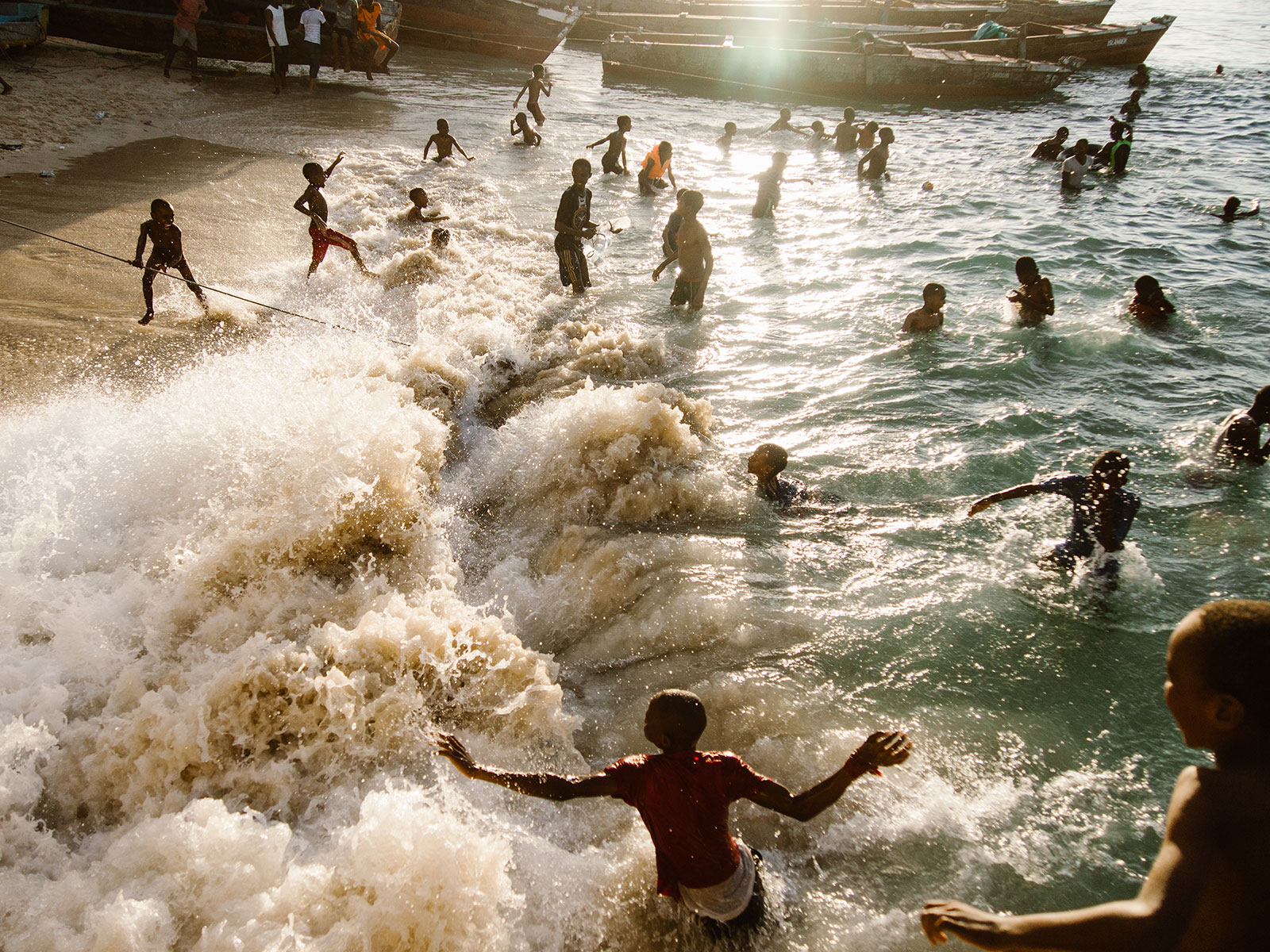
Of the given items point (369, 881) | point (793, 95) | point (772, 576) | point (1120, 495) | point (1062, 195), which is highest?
point (793, 95)

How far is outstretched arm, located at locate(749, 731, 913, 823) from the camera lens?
220 cm

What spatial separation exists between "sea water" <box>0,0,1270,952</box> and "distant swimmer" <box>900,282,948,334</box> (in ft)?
1.33

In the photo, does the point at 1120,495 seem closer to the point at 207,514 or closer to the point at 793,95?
the point at 207,514

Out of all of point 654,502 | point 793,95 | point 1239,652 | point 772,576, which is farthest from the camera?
point 793,95

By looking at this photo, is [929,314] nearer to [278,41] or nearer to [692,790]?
[692,790]

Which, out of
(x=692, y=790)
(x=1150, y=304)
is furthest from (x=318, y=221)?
(x=1150, y=304)

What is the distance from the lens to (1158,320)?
316 inches

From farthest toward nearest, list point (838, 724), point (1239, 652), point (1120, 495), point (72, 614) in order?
1. point (1120, 495)
2. point (72, 614)
3. point (838, 724)
4. point (1239, 652)

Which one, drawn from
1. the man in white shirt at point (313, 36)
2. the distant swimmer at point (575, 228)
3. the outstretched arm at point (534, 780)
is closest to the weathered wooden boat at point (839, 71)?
the man in white shirt at point (313, 36)

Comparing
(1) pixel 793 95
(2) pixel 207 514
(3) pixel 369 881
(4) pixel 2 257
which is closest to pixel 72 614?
(2) pixel 207 514

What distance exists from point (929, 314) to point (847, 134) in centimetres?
1008

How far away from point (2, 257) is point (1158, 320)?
43.7 feet

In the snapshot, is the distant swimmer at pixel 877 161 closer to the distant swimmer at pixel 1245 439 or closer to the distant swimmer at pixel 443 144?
the distant swimmer at pixel 443 144

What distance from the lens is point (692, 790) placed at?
2289 mm
